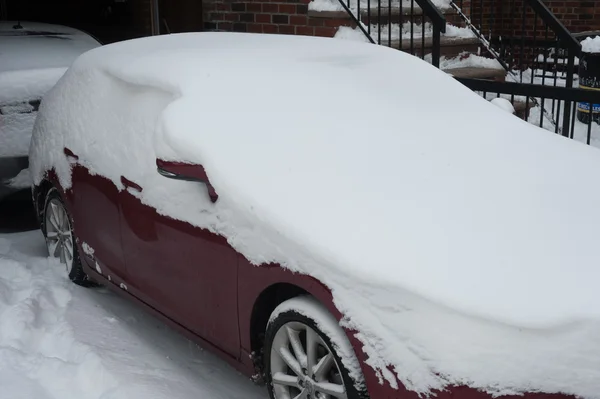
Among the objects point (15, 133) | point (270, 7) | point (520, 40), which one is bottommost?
point (15, 133)

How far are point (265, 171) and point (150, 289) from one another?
102 centimetres

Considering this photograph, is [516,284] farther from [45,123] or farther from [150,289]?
[45,123]

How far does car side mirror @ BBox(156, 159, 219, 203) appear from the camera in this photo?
2986mm

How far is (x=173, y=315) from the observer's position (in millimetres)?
3410

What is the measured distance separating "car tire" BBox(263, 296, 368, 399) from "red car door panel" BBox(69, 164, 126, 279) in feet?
3.96

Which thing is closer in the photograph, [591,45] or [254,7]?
[254,7]

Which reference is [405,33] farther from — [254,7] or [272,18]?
[254,7]

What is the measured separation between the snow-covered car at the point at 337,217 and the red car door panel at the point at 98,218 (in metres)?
0.02

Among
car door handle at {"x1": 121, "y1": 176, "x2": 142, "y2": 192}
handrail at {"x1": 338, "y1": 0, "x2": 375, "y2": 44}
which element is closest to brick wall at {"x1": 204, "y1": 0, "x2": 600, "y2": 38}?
handrail at {"x1": 338, "y1": 0, "x2": 375, "y2": 44}

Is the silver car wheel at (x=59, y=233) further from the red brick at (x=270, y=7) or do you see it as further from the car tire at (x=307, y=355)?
the red brick at (x=270, y=7)

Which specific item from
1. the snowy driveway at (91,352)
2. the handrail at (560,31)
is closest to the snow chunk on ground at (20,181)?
the snowy driveway at (91,352)

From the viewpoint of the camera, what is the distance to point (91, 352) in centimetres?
354

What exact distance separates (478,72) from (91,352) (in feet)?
15.4

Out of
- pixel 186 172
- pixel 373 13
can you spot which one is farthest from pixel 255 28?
pixel 186 172
